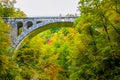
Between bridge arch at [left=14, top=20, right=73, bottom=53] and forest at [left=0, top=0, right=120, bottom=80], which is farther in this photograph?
bridge arch at [left=14, top=20, right=73, bottom=53]

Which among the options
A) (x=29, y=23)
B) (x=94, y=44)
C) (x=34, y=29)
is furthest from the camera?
(x=29, y=23)

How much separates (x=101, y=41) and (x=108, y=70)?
1.72 metres

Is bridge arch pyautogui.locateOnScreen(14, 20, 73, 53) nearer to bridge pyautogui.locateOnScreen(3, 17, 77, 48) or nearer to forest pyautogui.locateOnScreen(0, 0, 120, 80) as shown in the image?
bridge pyautogui.locateOnScreen(3, 17, 77, 48)

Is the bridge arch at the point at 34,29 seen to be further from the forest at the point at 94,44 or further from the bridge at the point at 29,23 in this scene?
the forest at the point at 94,44

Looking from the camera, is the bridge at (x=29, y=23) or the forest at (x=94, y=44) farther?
the bridge at (x=29, y=23)

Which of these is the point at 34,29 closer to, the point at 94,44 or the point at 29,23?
the point at 29,23

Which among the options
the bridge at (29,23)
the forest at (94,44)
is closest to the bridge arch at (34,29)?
the bridge at (29,23)

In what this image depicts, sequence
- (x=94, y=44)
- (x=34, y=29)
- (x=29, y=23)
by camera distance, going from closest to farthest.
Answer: (x=94, y=44)
(x=34, y=29)
(x=29, y=23)

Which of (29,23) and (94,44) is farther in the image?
(29,23)

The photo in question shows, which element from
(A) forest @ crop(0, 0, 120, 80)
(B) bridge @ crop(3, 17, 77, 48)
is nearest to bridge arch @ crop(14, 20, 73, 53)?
(B) bridge @ crop(3, 17, 77, 48)

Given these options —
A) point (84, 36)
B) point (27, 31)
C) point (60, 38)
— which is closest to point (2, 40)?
point (84, 36)

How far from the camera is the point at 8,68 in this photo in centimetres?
2284

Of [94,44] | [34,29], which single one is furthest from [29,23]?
[94,44]

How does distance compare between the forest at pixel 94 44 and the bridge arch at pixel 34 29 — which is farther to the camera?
the bridge arch at pixel 34 29
